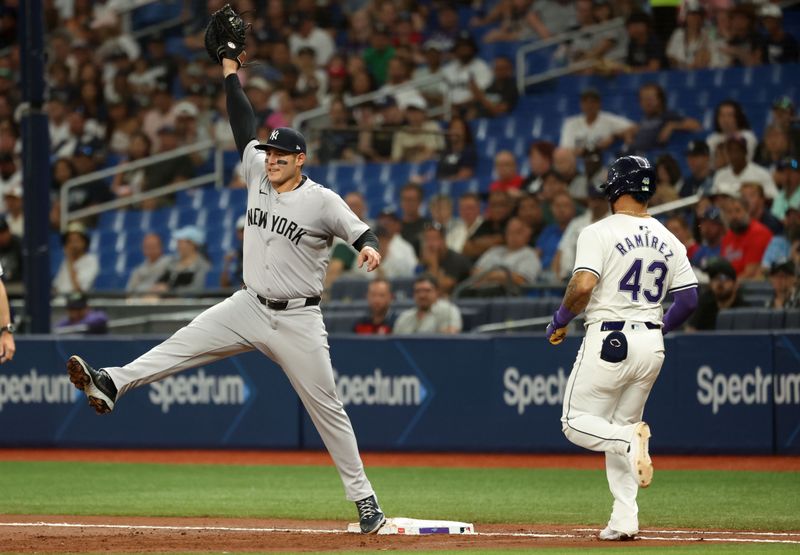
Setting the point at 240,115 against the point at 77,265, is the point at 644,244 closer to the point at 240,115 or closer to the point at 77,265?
the point at 240,115

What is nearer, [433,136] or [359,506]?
[359,506]

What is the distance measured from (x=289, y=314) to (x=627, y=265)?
1.82 metres

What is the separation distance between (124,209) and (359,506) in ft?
41.9

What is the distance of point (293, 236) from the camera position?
7.78 meters

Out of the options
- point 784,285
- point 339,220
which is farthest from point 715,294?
point 339,220

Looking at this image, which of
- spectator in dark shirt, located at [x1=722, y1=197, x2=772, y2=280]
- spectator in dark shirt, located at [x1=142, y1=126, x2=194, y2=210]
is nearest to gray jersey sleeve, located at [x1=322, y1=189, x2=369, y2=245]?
spectator in dark shirt, located at [x1=722, y1=197, x2=772, y2=280]

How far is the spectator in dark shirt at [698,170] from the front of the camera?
1480 centimetres

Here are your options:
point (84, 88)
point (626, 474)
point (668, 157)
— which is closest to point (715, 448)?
point (668, 157)

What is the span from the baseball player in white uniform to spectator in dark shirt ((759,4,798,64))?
10095 mm

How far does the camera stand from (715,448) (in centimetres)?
1274

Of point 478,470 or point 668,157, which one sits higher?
point 668,157

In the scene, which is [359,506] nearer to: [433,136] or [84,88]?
[433,136]

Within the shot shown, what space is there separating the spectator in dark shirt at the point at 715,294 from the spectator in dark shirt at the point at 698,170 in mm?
1713

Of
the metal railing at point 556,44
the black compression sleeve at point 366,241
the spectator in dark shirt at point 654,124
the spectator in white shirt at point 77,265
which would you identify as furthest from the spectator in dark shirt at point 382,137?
the black compression sleeve at point 366,241
